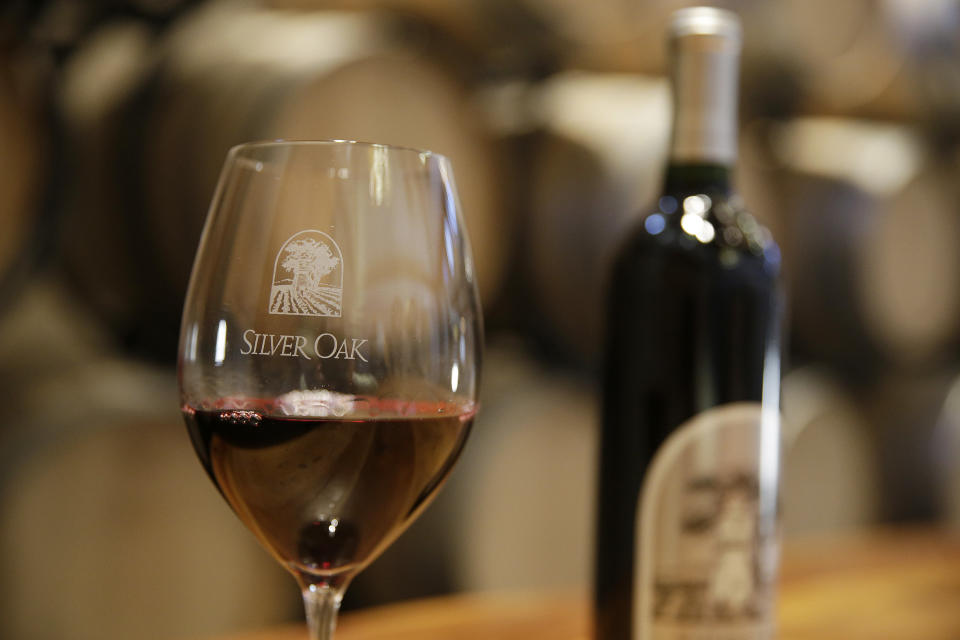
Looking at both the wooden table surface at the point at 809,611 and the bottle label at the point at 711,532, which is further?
the wooden table surface at the point at 809,611

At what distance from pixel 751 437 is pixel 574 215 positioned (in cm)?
67

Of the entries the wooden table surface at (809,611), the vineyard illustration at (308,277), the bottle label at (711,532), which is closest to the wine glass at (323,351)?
the vineyard illustration at (308,277)

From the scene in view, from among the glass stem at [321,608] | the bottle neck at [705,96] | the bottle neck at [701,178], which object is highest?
the bottle neck at [705,96]

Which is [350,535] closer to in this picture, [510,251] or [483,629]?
[483,629]

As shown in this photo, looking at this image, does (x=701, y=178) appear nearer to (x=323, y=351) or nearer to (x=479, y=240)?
(x=323, y=351)

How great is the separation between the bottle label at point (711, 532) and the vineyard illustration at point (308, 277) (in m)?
0.26

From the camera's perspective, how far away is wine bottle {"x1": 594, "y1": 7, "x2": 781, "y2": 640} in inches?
22.3

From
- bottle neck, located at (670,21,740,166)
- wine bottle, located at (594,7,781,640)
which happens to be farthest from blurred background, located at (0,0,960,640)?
bottle neck, located at (670,21,740,166)

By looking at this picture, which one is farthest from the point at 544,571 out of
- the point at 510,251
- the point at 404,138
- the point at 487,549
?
the point at 404,138

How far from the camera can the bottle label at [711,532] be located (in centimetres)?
56

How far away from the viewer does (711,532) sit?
0.56 m

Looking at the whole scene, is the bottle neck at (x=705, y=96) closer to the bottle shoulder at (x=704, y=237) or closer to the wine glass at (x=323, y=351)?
the bottle shoulder at (x=704, y=237)

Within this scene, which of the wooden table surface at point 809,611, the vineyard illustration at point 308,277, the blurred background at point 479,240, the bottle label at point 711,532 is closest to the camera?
the vineyard illustration at point 308,277

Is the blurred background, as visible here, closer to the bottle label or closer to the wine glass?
the bottle label
